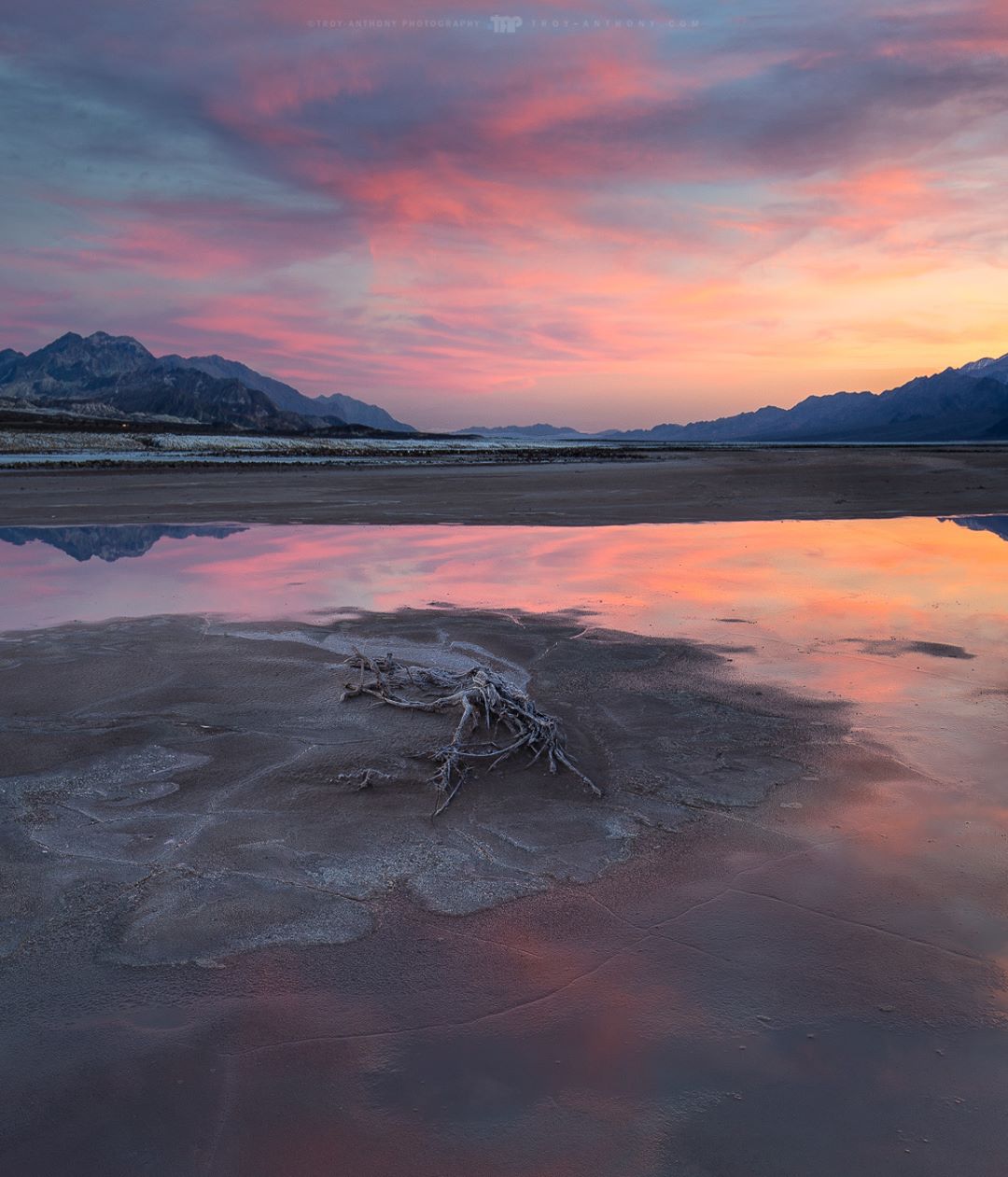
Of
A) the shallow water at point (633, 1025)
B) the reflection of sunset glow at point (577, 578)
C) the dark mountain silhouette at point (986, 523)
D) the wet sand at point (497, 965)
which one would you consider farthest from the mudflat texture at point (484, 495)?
the shallow water at point (633, 1025)

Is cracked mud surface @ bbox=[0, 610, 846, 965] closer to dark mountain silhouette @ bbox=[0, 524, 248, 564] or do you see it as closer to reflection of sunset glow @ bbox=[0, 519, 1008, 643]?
reflection of sunset glow @ bbox=[0, 519, 1008, 643]

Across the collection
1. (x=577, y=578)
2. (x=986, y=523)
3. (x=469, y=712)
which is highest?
(x=986, y=523)

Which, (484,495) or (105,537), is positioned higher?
(484,495)

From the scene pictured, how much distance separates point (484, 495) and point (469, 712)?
84.6 ft

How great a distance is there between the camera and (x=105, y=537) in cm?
1848

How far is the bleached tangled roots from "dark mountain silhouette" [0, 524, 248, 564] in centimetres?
982

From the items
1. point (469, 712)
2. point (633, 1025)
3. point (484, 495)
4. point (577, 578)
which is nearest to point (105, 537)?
point (577, 578)

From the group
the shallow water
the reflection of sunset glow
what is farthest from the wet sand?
the reflection of sunset glow

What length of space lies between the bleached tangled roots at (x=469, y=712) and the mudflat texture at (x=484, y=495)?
15.1 metres

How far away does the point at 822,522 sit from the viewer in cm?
2202

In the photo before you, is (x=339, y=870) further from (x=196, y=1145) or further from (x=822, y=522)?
(x=822, y=522)

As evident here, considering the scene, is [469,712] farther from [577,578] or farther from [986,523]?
[986,523]

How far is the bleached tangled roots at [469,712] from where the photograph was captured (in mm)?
5871

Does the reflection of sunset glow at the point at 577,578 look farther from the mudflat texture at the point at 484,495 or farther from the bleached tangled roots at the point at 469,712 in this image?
the mudflat texture at the point at 484,495
